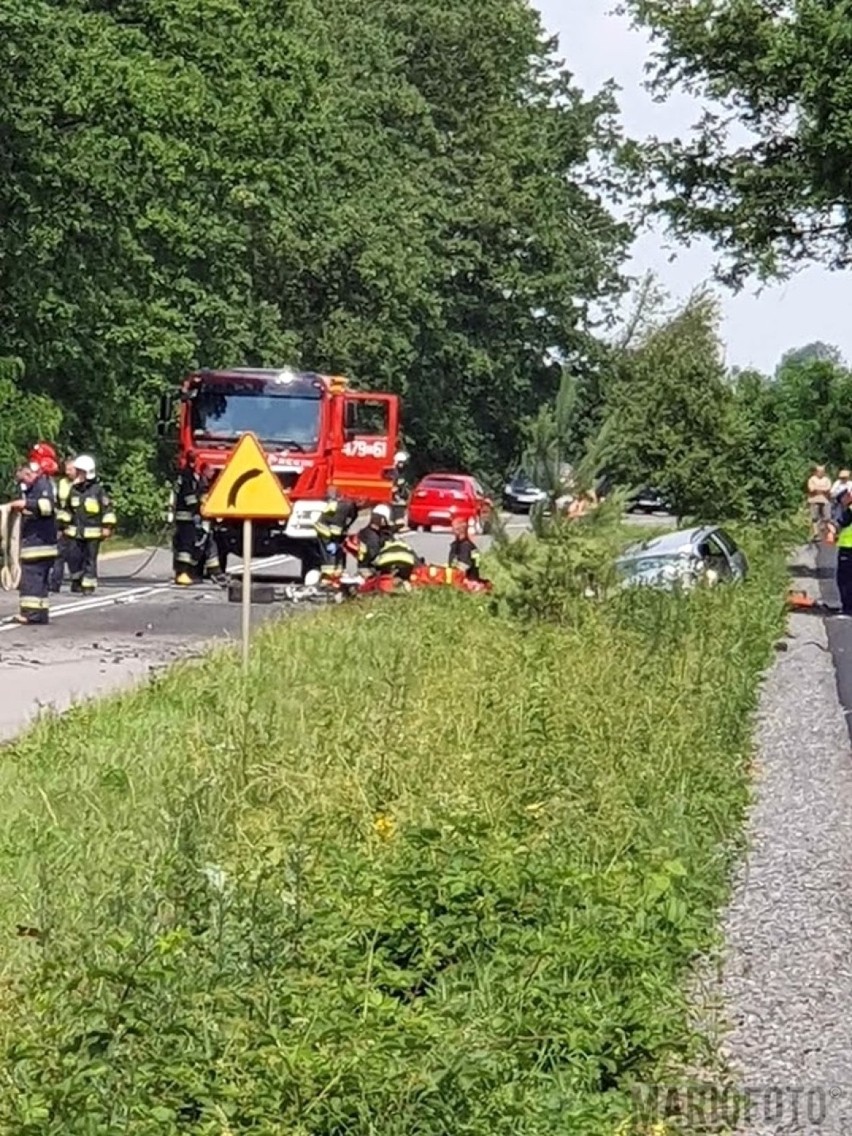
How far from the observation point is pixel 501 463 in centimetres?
7575

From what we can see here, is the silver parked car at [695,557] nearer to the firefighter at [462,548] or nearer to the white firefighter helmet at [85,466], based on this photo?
the firefighter at [462,548]

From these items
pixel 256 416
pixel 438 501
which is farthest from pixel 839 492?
pixel 438 501

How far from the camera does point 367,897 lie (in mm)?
7656

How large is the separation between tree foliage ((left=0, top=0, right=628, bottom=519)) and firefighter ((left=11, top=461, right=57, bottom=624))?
14616mm

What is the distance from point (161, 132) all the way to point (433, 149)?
1280 inches

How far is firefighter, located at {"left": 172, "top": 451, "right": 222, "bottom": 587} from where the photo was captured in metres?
30.0

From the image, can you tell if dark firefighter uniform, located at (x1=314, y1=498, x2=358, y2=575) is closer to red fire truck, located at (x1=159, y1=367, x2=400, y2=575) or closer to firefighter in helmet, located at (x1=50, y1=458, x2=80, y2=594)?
red fire truck, located at (x1=159, y1=367, x2=400, y2=575)

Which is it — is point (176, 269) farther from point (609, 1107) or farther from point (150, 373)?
point (609, 1107)

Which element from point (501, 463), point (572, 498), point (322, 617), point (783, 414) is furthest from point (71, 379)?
point (501, 463)

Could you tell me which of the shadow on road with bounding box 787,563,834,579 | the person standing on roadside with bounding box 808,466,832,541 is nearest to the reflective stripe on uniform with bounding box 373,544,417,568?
the shadow on road with bounding box 787,563,834,579

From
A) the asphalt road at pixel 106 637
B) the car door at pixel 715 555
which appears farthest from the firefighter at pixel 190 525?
the car door at pixel 715 555

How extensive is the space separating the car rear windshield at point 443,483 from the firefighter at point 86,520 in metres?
28.7

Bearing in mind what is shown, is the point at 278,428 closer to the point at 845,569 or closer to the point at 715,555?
the point at 715,555

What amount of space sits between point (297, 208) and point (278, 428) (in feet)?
87.4
